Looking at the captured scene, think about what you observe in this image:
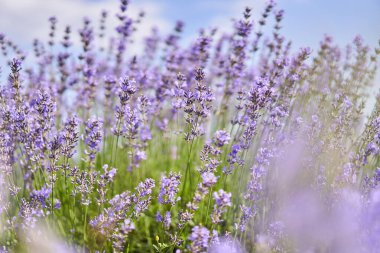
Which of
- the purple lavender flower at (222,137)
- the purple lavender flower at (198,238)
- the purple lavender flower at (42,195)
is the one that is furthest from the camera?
the purple lavender flower at (42,195)

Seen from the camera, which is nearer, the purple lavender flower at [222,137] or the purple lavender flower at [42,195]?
the purple lavender flower at [222,137]

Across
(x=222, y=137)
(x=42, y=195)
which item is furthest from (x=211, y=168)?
(x=42, y=195)

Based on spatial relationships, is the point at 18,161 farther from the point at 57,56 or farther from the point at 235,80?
the point at 235,80

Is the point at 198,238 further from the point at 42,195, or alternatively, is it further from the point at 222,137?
the point at 42,195

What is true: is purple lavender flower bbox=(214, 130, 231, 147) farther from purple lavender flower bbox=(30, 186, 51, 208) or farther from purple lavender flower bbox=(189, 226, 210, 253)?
purple lavender flower bbox=(30, 186, 51, 208)

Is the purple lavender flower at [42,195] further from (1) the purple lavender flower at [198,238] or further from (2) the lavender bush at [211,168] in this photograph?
(1) the purple lavender flower at [198,238]

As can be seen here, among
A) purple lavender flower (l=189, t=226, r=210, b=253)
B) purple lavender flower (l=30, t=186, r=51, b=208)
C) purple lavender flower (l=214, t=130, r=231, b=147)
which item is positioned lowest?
purple lavender flower (l=189, t=226, r=210, b=253)

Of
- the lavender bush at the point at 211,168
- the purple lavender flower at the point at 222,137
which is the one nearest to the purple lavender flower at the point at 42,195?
the lavender bush at the point at 211,168

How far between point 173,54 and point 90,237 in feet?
7.53

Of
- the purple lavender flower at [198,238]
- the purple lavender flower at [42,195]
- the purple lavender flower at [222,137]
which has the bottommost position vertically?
the purple lavender flower at [198,238]

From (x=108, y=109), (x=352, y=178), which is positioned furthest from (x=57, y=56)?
(x=352, y=178)

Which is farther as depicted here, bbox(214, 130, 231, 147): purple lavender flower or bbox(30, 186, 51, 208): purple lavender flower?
bbox(30, 186, 51, 208): purple lavender flower

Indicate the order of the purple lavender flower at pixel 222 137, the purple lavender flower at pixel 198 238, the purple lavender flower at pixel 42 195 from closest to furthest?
1. the purple lavender flower at pixel 198 238
2. the purple lavender flower at pixel 222 137
3. the purple lavender flower at pixel 42 195

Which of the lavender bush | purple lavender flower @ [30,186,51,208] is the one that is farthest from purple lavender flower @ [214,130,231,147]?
purple lavender flower @ [30,186,51,208]
